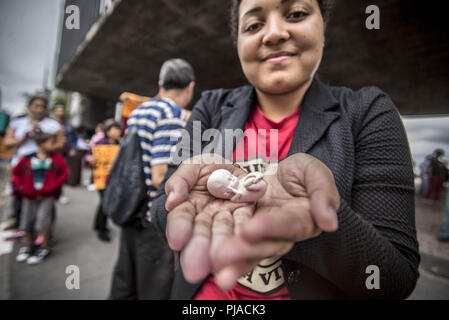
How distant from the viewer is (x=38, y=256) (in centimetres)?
272

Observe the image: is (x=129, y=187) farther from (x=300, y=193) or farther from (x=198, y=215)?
(x=300, y=193)

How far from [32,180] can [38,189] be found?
0.13 m

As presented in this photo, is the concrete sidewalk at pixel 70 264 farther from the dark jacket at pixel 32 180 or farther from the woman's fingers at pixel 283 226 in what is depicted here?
the woman's fingers at pixel 283 226

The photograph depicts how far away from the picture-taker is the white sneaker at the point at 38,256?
104 inches

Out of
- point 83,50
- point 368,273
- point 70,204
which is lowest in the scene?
point 70,204

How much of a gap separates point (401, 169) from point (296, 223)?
0.55m

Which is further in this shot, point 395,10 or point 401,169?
point 395,10

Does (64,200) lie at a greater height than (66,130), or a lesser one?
lesser

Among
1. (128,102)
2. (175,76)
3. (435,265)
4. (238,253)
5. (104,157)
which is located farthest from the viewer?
(435,265)

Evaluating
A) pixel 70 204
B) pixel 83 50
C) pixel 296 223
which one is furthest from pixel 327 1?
pixel 83 50

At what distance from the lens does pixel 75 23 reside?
1053 mm

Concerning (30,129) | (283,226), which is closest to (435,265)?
(283,226)

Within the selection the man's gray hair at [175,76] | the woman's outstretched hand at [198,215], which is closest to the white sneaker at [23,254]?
the man's gray hair at [175,76]
